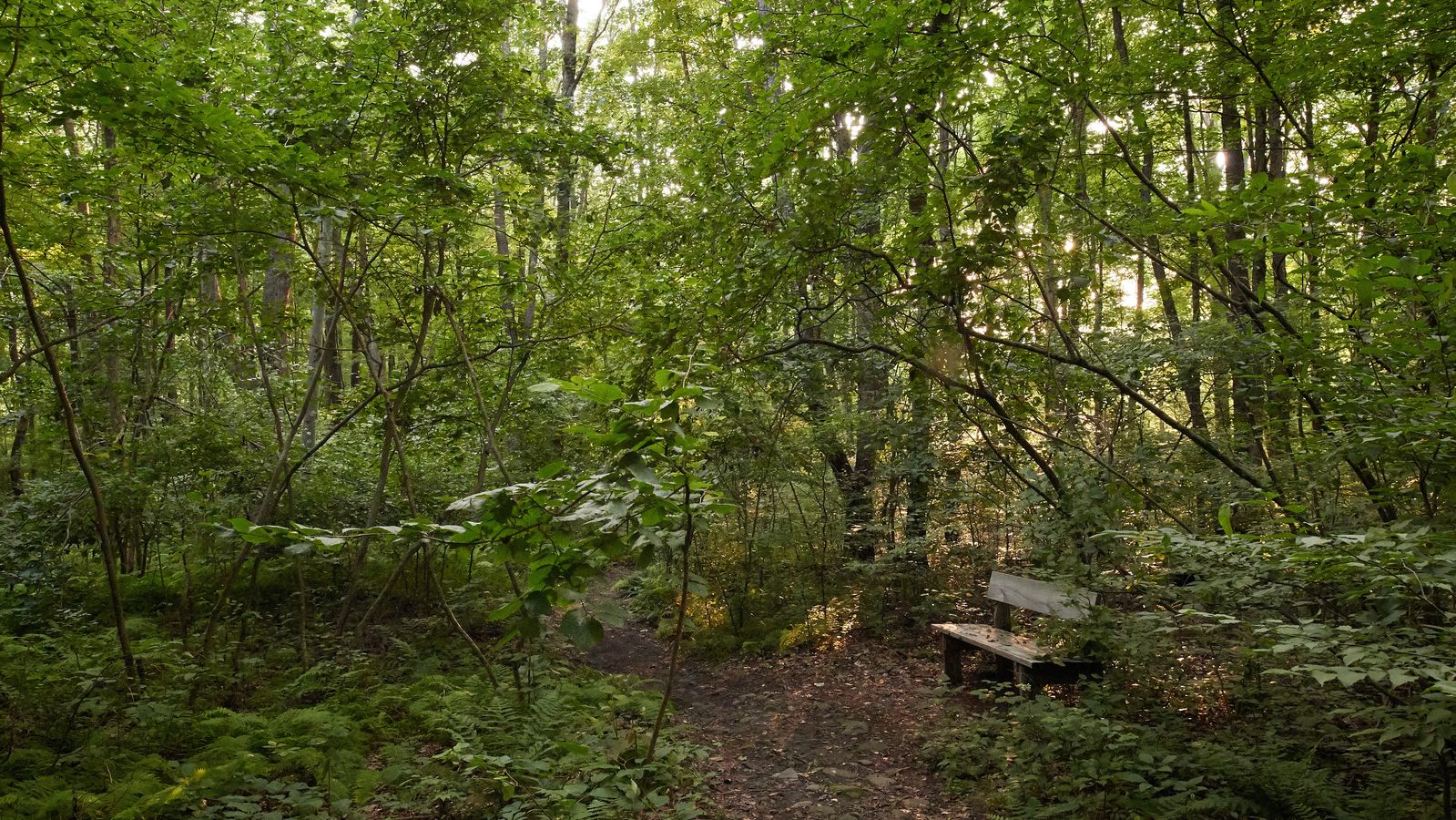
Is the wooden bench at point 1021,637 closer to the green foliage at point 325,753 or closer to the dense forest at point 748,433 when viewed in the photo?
the dense forest at point 748,433

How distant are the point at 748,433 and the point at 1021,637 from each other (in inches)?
144

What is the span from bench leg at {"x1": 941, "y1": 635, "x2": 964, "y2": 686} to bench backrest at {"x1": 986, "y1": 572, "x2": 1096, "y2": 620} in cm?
64

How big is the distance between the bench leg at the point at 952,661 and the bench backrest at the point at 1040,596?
2.09 ft

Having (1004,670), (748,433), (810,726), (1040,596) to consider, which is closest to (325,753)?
(810,726)

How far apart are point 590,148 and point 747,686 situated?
18.3 ft

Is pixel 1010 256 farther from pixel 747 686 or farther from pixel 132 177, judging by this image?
pixel 132 177

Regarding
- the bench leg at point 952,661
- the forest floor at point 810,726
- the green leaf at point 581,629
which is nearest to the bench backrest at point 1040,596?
the bench leg at point 952,661

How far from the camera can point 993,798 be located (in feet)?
14.9

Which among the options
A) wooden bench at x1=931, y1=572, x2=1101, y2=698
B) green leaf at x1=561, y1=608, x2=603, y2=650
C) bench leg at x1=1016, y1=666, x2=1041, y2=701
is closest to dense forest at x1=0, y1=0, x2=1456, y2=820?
green leaf at x1=561, y1=608, x2=603, y2=650

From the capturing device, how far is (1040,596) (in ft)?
20.8

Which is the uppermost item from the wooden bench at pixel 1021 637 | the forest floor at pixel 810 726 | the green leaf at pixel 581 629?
the green leaf at pixel 581 629

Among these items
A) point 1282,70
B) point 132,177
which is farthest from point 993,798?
point 132,177

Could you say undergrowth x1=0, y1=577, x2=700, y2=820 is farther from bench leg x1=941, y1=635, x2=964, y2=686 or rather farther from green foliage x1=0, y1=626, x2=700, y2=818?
bench leg x1=941, y1=635, x2=964, y2=686

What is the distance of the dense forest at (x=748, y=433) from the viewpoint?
337cm
